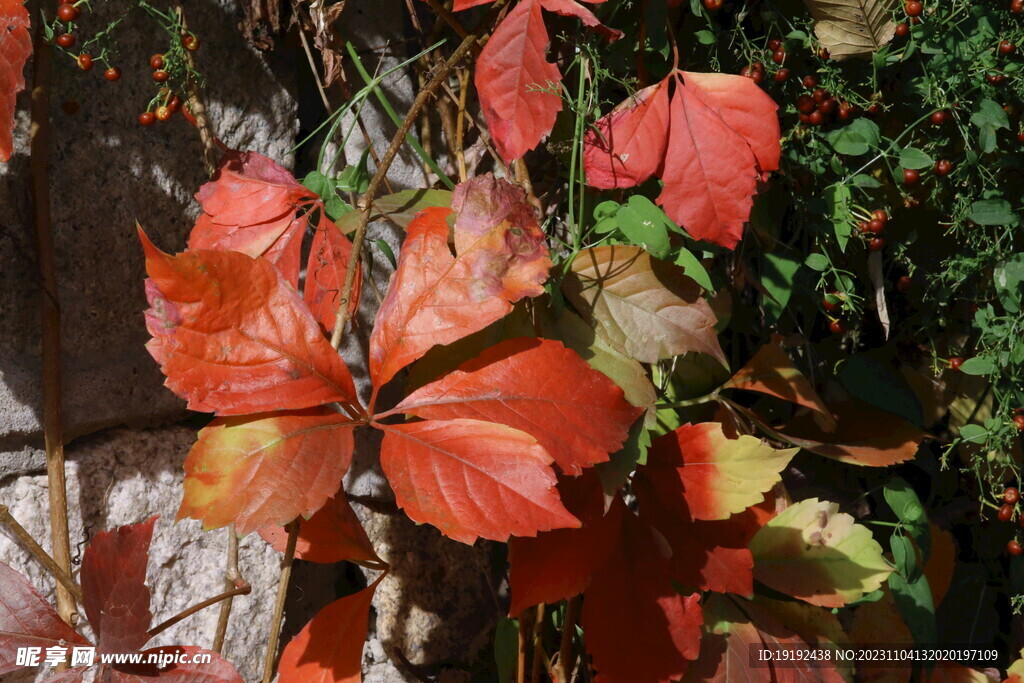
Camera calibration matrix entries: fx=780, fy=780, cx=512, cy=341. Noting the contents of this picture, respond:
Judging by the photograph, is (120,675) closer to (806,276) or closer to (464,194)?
(464,194)

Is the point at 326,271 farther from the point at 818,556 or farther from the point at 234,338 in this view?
the point at 818,556

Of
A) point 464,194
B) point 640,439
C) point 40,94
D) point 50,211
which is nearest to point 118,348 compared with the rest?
point 50,211

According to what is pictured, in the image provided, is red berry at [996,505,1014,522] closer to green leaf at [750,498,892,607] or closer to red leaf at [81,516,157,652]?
→ green leaf at [750,498,892,607]

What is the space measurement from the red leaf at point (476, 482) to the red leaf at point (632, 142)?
12.1 inches

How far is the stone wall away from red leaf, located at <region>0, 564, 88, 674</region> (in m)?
0.09

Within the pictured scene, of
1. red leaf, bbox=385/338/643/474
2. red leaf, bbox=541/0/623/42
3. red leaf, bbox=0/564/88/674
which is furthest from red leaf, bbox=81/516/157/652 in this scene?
red leaf, bbox=541/0/623/42

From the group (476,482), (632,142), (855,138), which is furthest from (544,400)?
(855,138)

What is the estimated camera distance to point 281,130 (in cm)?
91

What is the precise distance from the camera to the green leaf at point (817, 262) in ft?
2.98

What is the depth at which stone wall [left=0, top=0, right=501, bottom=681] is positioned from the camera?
78cm

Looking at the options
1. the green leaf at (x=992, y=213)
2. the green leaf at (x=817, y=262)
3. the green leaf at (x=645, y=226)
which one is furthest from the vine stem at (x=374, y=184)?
the green leaf at (x=992, y=213)

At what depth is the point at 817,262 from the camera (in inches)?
35.9

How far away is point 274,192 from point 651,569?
54 centimetres

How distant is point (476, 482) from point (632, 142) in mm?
391
